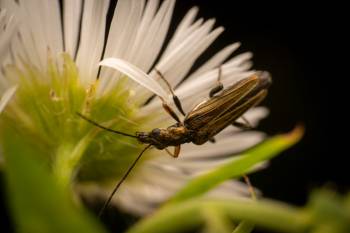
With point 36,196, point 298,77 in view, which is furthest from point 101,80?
point 298,77

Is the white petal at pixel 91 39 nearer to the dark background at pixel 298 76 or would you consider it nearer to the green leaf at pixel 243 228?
the green leaf at pixel 243 228

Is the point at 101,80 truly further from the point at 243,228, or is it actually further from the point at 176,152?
the point at 243,228

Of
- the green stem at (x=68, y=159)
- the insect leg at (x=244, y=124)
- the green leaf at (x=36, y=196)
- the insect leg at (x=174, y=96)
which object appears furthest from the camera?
the insect leg at (x=244, y=124)

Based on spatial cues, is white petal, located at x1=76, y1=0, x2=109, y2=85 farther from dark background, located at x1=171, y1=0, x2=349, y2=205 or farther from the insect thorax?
dark background, located at x1=171, y1=0, x2=349, y2=205

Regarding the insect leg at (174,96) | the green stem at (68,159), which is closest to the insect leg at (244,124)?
the insect leg at (174,96)

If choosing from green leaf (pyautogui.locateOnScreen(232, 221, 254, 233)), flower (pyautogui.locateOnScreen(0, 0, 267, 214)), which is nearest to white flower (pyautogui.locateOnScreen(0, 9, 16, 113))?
flower (pyautogui.locateOnScreen(0, 0, 267, 214))
